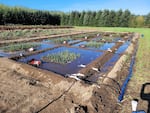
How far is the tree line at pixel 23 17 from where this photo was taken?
26859 mm

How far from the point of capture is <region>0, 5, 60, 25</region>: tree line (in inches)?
1057

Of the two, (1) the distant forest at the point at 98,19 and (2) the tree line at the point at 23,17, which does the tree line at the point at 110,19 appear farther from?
(2) the tree line at the point at 23,17

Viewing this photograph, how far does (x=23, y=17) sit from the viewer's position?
30.5 metres

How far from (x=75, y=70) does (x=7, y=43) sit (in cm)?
670

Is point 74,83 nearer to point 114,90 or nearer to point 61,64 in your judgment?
point 114,90

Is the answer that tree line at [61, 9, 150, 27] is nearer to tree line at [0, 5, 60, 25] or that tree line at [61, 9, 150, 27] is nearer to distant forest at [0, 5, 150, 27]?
distant forest at [0, 5, 150, 27]

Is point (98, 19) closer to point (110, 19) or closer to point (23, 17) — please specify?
point (110, 19)

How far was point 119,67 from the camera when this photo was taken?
664 centimetres

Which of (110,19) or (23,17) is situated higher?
(110,19)

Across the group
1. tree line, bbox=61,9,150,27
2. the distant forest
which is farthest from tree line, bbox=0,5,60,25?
tree line, bbox=61,9,150,27

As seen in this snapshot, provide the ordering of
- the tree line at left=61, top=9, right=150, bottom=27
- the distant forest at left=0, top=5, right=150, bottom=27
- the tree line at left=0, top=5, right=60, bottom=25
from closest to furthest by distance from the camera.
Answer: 1. the tree line at left=0, top=5, right=60, bottom=25
2. the distant forest at left=0, top=5, right=150, bottom=27
3. the tree line at left=61, top=9, right=150, bottom=27

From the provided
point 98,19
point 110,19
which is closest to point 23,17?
point 98,19

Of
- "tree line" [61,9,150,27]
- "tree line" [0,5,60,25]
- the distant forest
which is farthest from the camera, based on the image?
"tree line" [61,9,150,27]

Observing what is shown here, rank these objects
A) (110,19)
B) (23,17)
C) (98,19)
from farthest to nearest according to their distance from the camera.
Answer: (98,19)
(110,19)
(23,17)
